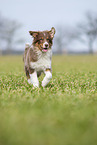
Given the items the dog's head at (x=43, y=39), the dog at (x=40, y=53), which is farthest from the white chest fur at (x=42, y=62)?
the dog's head at (x=43, y=39)

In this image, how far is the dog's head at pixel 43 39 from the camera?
509cm

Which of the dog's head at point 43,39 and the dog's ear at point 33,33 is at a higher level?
the dog's ear at point 33,33

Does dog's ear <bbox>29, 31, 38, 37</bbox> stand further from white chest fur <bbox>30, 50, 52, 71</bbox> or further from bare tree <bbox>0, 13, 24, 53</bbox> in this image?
bare tree <bbox>0, 13, 24, 53</bbox>

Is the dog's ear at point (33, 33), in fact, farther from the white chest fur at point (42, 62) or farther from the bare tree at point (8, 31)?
the bare tree at point (8, 31)

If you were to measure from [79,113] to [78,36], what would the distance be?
64856mm

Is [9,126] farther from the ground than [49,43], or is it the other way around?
[49,43]

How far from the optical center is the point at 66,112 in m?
→ 3.18

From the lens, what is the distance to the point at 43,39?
201 inches

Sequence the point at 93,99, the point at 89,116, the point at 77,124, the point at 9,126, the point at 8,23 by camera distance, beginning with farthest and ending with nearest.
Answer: the point at 8,23, the point at 93,99, the point at 89,116, the point at 77,124, the point at 9,126

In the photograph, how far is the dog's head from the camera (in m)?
5.09

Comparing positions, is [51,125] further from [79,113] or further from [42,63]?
[42,63]

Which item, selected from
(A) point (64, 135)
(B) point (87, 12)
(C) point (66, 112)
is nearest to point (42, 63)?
(C) point (66, 112)

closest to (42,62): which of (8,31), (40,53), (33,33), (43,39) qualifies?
(40,53)

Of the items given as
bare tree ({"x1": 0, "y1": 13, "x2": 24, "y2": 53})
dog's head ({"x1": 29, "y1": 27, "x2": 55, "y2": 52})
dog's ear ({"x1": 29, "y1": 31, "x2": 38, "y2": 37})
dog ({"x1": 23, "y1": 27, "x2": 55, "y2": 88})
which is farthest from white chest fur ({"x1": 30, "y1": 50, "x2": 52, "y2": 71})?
bare tree ({"x1": 0, "y1": 13, "x2": 24, "y2": 53})
